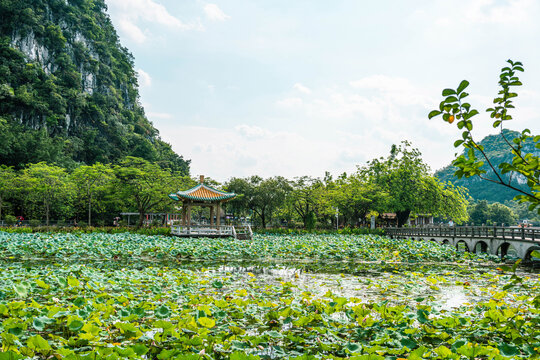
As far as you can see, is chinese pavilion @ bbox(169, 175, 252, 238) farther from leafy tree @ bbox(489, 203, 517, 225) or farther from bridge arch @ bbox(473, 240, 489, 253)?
leafy tree @ bbox(489, 203, 517, 225)

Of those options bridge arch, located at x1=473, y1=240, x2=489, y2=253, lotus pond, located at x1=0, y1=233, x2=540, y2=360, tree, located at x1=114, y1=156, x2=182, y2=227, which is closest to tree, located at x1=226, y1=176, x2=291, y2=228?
tree, located at x1=114, y1=156, x2=182, y2=227

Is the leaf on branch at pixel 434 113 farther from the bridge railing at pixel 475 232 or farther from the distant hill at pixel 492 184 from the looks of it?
the distant hill at pixel 492 184

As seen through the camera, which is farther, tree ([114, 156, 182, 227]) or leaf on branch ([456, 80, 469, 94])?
tree ([114, 156, 182, 227])

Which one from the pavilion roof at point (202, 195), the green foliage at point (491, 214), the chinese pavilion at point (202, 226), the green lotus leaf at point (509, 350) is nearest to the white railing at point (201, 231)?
the chinese pavilion at point (202, 226)

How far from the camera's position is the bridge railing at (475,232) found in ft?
52.6

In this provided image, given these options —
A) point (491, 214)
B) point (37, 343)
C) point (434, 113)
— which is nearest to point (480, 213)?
point (491, 214)

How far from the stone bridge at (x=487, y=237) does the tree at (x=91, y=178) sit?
25.9 m

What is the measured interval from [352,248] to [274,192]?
20797 mm

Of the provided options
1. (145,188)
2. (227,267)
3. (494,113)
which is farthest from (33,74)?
(494,113)

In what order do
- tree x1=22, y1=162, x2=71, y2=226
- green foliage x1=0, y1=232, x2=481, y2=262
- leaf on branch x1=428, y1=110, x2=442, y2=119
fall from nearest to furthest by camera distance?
leaf on branch x1=428, y1=110, x2=442, y2=119 → green foliage x1=0, y1=232, x2=481, y2=262 → tree x1=22, y1=162, x2=71, y2=226

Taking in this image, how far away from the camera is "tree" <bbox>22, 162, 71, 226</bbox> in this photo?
99.6 feet

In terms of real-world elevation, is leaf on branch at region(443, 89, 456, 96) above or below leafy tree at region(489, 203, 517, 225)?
above

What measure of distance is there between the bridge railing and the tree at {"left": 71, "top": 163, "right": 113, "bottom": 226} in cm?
2537

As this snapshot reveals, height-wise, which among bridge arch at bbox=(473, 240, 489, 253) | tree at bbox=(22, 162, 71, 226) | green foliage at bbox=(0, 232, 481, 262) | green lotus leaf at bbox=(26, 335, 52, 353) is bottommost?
bridge arch at bbox=(473, 240, 489, 253)
